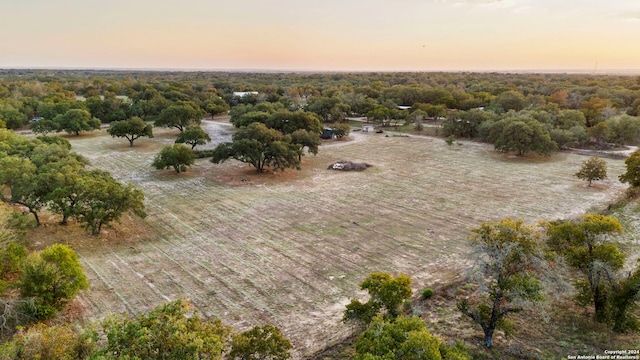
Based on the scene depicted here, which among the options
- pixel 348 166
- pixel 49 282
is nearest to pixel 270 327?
pixel 49 282

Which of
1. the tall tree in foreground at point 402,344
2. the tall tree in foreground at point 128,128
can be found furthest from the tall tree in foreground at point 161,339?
the tall tree in foreground at point 128,128

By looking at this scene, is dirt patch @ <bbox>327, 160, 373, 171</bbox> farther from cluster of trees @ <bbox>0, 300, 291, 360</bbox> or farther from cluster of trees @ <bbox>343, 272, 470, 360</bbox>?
cluster of trees @ <bbox>0, 300, 291, 360</bbox>

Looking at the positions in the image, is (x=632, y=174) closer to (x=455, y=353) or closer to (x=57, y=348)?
(x=455, y=353)

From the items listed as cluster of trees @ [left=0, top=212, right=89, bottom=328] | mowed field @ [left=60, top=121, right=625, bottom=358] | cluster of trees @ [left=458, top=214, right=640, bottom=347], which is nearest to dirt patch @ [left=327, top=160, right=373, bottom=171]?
mowed field @ [left=60, top=121, right=625, bottom=358]

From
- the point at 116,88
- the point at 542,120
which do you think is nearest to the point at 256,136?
the point at 542,120

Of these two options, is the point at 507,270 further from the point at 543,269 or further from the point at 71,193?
the point at 71,193

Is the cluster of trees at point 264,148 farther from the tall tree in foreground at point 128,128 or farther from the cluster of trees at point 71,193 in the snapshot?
the tall tree in foreground at point 128,128
